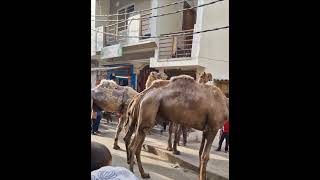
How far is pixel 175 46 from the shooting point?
10.0 meters

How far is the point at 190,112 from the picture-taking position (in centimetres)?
454

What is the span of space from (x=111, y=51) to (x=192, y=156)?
7893mm

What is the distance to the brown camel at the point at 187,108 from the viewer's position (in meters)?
4.48

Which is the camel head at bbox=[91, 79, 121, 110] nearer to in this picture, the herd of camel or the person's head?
the herd of camel

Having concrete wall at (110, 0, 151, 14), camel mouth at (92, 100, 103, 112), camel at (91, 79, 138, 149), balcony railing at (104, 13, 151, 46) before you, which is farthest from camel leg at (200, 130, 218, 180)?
concrete wall at (110, 0, 151, 14)

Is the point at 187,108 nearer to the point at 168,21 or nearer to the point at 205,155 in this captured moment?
the point at 205,155

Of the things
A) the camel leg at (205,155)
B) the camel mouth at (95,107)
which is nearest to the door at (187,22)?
the camel mouth at (95,107)

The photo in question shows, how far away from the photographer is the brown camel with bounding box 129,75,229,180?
4.48 metres

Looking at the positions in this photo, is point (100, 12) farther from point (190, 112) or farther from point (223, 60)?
point (190, 112)

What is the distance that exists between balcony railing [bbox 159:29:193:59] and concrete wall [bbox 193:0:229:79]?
3.09ft

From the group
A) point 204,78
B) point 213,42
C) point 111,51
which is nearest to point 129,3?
point 111,51
